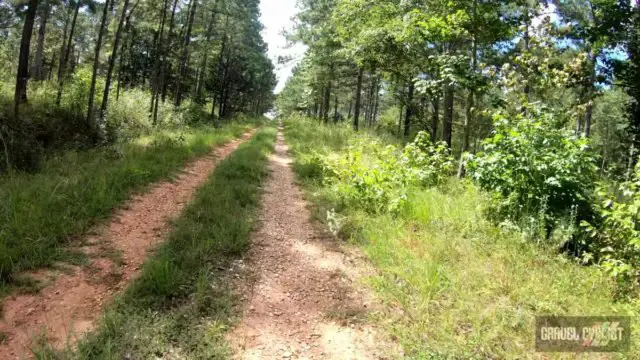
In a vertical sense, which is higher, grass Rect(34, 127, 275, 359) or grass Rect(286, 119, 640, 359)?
grass Rect(286, 119, 640, 359)

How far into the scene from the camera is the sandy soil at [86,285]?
9.69 ft

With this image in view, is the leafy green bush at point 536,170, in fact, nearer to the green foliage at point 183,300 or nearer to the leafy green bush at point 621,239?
the leafy green bush at point 621,239

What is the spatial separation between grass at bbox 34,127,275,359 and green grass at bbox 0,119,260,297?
125cm

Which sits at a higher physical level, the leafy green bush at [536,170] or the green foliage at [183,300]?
the leafy green bush at [536,170]

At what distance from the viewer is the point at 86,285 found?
3697 mm

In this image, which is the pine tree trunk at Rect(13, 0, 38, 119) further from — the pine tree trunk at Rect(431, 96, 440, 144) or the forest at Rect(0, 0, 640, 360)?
the pine tree trunk at Rect(431, 96, 440, 144)

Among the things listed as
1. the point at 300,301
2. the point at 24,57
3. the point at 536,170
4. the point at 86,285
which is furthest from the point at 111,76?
the point at 536,170

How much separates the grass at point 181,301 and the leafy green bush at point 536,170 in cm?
383

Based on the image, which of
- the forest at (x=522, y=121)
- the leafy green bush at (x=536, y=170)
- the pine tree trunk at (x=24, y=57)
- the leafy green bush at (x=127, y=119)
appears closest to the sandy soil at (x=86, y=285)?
the forest at (x=522, y=121)

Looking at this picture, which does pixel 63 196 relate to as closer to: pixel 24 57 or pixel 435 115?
pixel 24 57

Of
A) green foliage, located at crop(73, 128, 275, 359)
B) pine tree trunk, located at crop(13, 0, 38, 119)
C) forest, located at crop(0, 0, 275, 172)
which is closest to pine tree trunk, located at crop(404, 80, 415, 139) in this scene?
green foliage, located at crop(73, 128, 275, 359)

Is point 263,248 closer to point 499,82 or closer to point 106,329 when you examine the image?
point 106,329

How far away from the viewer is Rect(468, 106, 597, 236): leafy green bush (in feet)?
15.4

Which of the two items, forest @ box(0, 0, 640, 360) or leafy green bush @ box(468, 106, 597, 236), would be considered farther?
leafy green bush @ box(468, 106, 597, 236)
